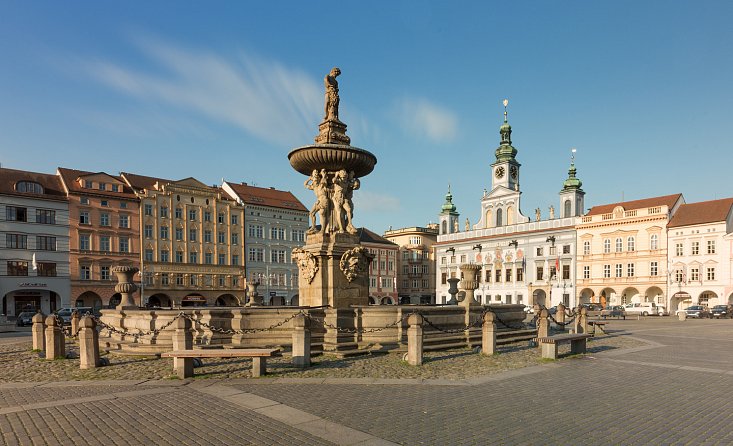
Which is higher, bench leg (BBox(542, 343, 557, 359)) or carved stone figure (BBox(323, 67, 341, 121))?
carved stone figure (BBox(323, 67, 341, 121))

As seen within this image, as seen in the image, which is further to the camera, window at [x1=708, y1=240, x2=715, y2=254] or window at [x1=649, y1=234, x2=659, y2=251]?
window at [x1=649, y1=234, x2=659, y2=251]

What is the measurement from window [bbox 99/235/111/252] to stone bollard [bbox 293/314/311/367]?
145 feet

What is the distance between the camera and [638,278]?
5222 cm

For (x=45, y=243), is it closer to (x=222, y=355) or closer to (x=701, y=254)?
(x=222, y=355)

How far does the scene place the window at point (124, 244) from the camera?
159ft

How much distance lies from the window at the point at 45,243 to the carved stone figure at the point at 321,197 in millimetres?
40290

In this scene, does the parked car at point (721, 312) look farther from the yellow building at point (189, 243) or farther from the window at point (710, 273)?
the yellow building at point (189, 243)

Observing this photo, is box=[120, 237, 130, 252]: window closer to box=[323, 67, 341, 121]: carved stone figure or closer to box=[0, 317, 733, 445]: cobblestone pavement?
box=[323, 67, 341, 121]: carved stone figure

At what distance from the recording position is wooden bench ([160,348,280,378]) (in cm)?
934

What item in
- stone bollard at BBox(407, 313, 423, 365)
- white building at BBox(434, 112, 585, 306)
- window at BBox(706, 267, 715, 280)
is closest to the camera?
stone bollard at BBox(407, 313, 423, 365)

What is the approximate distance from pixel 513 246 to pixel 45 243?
2135 inches

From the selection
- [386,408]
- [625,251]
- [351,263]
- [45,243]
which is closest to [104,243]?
[45,243]

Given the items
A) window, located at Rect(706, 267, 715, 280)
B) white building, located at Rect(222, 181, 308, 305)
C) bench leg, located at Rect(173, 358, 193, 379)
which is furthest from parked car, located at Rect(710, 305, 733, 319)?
bench leg, located at Rect(173, 358, 193, 379)

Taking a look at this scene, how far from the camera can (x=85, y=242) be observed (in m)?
46.7
